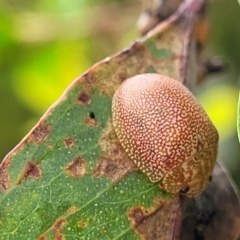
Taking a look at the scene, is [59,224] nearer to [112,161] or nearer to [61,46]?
[112,161]

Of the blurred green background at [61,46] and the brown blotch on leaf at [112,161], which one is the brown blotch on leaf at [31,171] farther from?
the blurred green background at [61,46]

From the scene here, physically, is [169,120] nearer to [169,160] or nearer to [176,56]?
[169,160]

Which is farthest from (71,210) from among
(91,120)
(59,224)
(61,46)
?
(61,46)

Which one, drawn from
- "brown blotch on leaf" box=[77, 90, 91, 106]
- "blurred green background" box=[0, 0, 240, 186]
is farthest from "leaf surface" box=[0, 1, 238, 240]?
"blurred green background" box=[0, 0, 240, 186]

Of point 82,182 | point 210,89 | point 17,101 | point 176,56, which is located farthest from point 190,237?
point 17,101

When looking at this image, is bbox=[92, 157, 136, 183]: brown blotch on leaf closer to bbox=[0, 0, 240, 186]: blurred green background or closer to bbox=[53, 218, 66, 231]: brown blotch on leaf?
bbox=[53, 218, 66, 231]: brown blotch on leaf

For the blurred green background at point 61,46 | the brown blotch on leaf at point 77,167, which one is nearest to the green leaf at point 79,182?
the brown blotch on leaf at point 77,167
